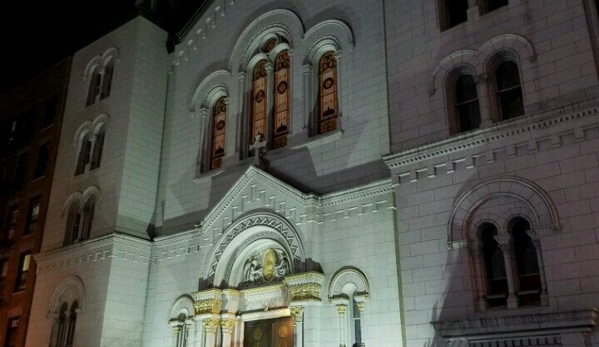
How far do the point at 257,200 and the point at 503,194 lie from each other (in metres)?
8.14

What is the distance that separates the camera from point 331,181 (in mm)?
17766

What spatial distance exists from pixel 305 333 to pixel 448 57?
835cm

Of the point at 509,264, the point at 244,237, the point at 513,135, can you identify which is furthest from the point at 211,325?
the point at 513,135

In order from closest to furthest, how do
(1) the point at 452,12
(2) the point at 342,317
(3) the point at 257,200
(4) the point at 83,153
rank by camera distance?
(2) the point at 342,317, (1) the point at 452,12, (3) the point at 257,200, (4) the point at 83,153

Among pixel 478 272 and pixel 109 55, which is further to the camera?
pixel 109 55

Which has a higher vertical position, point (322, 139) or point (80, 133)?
point (80, 133)

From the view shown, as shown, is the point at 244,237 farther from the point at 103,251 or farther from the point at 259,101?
the point at 103,251

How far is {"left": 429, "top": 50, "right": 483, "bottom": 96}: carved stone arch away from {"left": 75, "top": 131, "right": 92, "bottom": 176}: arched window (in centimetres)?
1530

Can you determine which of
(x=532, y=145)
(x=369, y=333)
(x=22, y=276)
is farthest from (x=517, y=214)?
(x=22, y=276)

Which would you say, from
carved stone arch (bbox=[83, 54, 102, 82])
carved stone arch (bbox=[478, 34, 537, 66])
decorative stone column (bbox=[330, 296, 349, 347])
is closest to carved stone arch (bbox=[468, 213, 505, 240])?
carved stone arch (bbox=[478, 34, 537, 66])

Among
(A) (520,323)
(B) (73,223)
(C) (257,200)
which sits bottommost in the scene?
(A) (520,323)

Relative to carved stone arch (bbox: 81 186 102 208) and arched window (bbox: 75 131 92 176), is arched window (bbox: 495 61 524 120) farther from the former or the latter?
arched window (bbox: 75 131 92 176)

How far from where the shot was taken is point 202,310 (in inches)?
736

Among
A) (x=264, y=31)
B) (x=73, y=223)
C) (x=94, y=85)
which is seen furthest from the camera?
(x=94, y=85)
